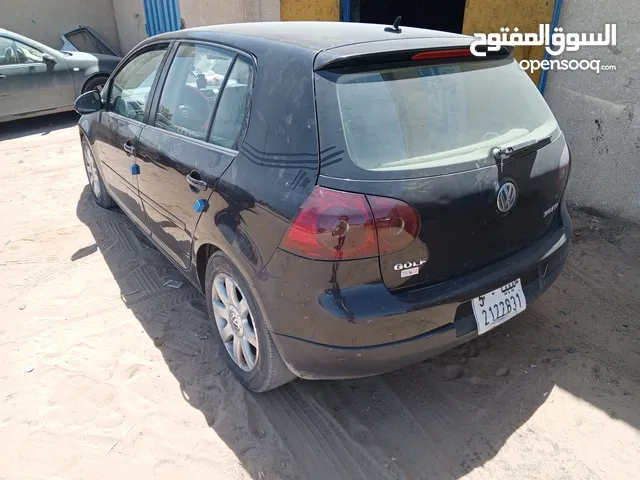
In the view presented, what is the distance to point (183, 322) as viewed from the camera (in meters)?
3.43

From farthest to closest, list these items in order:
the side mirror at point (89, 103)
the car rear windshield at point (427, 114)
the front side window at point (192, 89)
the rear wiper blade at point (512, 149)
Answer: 1. the side mirror at point (89, 103)
2. the front side window at point (192, 89)
3. the rear wiper blade at point (512, 149)
4. the car rear windshield at point (427, 114)

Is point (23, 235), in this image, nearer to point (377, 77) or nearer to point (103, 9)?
point (377, 77)

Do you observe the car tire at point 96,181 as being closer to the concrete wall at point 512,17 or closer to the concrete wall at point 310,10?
the concrete wall at point 310,10

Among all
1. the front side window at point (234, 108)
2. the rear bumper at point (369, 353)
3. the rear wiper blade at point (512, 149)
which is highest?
the front side window at point (234, 108)

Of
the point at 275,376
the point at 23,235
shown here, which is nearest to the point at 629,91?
the point at 275,376

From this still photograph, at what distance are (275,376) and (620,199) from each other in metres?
3.56

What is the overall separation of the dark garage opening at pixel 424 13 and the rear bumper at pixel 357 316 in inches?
298

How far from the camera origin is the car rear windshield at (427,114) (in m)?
2.10

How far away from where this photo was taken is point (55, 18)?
11508 mm

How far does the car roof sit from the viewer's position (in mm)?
2375

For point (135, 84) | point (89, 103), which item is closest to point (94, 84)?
point (89, 103)

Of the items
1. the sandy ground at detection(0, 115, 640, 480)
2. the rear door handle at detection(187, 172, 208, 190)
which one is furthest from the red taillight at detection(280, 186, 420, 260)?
the sandy ground at detection(0, 115, 640, 480)

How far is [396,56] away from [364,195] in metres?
0.73

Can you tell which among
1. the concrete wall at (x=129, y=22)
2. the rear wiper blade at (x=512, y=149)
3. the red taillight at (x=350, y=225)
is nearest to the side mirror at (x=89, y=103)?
the red taillight at (x=350, y=225)
